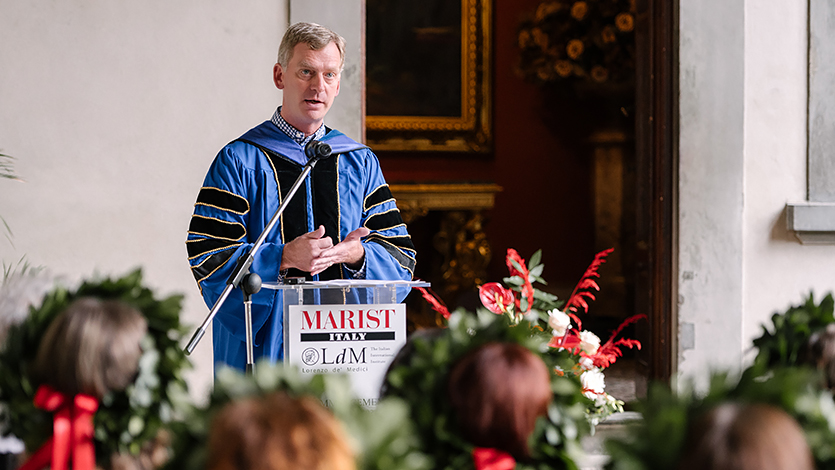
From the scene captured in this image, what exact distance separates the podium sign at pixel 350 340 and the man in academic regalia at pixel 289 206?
26 cm

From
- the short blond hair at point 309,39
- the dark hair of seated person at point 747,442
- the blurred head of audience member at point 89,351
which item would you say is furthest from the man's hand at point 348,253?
the dark hair of seated person at point 747,442

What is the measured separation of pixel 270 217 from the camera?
2.74 metres

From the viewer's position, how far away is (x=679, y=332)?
13.5 feet

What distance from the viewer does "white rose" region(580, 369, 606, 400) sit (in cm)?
268

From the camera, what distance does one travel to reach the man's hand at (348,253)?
7.97 feet

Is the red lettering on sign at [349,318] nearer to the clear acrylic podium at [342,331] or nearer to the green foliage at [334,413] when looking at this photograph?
the clear acrylic podium at [342,331]

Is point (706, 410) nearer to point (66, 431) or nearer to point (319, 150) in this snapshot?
point (66, 431)

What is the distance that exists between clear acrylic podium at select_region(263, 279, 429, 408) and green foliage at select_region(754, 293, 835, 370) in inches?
35.7

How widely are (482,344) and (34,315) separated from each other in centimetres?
78

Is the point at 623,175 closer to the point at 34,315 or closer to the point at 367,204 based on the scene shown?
the point at 367,204

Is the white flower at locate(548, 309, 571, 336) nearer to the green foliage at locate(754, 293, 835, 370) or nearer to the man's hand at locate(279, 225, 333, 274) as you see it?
the man's hand at locate(279, 225, 333, 274)

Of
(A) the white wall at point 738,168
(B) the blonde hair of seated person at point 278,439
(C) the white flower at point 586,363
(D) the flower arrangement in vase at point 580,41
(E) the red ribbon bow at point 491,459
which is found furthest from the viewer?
(D) the flower arrangement in vase at point 580,41

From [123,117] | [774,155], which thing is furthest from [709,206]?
[123,117]

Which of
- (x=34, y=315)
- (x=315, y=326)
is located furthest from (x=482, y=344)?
(x=315, y=326)
